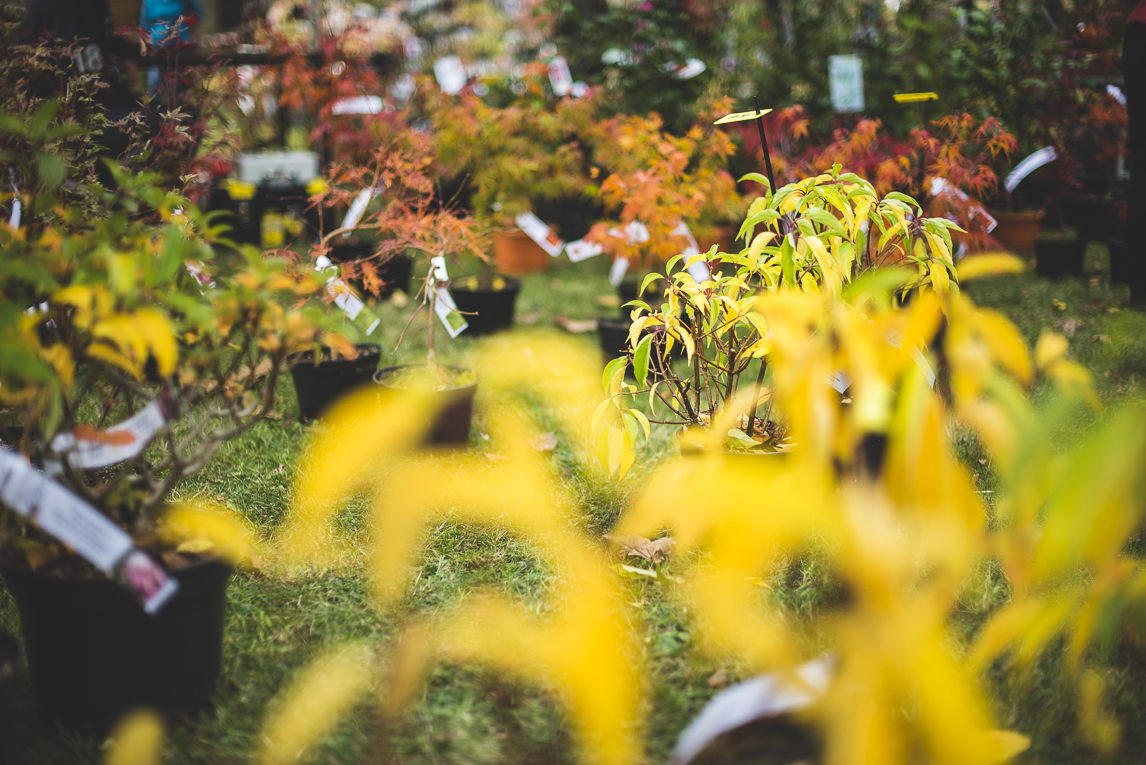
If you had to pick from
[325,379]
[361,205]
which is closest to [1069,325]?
[361,205]

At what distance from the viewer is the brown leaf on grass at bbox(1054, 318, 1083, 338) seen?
3.39 metres

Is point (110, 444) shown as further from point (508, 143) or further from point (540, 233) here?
point (508, 143)

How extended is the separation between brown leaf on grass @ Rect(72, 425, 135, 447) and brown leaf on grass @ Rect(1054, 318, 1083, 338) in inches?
144

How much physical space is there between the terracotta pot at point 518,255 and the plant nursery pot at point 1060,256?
3163 mm

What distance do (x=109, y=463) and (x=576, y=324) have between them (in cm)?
278

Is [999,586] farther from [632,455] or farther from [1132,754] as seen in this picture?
[632,455]

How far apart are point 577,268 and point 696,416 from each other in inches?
155

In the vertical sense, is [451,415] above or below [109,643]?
below

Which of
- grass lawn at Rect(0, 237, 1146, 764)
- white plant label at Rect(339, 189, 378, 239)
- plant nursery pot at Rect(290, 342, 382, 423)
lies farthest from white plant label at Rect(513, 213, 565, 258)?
grass lawn at Rect(0, 237, 1146, 764)

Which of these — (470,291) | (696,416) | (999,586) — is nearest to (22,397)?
(696,416)

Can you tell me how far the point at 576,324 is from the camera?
3850 mm

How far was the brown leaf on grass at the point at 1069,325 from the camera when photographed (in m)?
3.39

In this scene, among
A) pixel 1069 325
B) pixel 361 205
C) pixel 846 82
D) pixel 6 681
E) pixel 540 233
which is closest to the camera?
pixel 6 681

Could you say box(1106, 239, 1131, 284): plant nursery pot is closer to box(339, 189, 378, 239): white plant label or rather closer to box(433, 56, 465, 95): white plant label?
box(433, 56, 465, 95): white plant label
